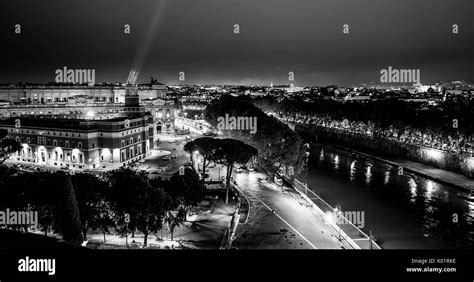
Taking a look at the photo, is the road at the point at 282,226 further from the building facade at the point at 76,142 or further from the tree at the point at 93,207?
the building facade at the point at 76,142

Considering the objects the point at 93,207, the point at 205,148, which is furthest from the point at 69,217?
the point at 205,148

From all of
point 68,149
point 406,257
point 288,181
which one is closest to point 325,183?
point 288,181

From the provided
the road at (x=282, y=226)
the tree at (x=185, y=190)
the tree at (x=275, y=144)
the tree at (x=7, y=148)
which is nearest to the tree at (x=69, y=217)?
the tree at (x=185, y=190)

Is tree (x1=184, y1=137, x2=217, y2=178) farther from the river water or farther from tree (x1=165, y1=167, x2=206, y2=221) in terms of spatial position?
the river water

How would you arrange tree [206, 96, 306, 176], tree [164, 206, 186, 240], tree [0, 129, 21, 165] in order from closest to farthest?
tree [164, 206, 186, 240], tree [206, 96, 306, 176], tree [0, 129, 21, 165]

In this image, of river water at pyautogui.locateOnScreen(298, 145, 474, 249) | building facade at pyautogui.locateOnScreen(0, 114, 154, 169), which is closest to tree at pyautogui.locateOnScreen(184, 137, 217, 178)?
river water at pyautogui.locateOnScreen(298, 145, 474, 249)

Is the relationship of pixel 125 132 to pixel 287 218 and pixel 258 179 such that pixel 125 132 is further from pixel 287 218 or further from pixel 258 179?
pixel 287 218

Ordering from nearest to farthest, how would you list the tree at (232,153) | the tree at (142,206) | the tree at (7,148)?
the tree at (142,206) < the tree at (232,153) < the tree at (7,148)
